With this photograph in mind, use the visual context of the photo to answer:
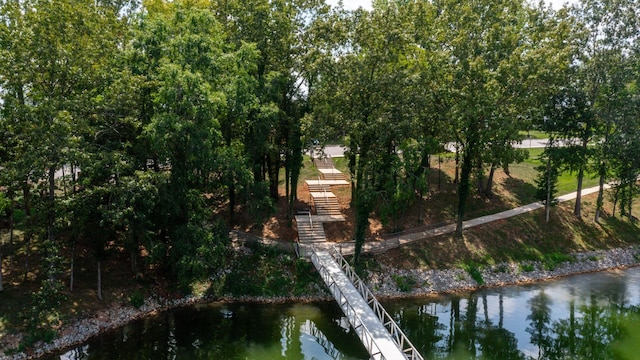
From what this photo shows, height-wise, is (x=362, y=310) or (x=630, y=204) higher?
(x=630, y=204)

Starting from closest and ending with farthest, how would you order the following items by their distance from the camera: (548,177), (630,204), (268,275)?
(268,275), (548,177), (630,204)

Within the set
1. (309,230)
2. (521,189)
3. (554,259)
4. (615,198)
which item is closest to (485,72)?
(554,259)

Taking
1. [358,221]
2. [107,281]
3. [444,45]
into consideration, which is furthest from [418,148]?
[107,281]

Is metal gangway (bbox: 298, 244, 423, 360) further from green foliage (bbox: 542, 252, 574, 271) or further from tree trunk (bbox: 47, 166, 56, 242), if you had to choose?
green foliage (bbox: 542, 252, 574, 271)

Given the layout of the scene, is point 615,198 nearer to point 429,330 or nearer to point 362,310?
point 429,330

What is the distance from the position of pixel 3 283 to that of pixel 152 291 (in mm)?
7577

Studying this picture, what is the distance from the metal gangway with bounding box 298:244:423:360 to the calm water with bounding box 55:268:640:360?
5.80 feet

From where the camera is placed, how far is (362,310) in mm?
23578

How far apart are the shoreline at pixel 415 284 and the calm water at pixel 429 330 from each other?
684 mm

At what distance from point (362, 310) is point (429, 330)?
16.1 feet

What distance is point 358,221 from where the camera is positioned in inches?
1190

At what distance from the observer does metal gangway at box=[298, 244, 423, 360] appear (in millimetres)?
20234

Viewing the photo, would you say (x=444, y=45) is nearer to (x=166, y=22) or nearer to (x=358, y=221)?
(x=358, y=221)

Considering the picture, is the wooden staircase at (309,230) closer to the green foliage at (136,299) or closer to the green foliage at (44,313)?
the green foliage at (136,299)
